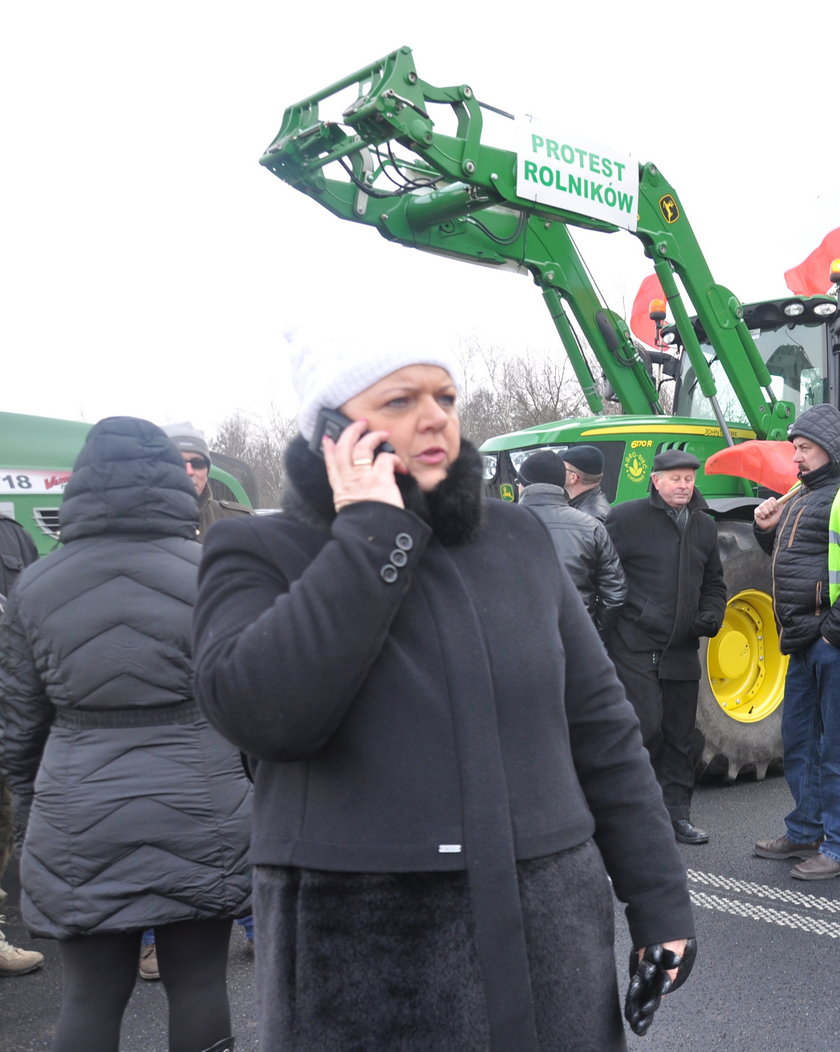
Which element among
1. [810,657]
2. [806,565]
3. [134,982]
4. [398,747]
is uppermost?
[806,565]

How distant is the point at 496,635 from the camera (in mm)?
1516

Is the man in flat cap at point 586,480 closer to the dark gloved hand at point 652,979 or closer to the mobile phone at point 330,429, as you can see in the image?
the dark gloved hand at point 652,979

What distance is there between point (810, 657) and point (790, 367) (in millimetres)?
3086

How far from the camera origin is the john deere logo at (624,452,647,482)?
6.60m

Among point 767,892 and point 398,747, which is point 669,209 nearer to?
point 767,892

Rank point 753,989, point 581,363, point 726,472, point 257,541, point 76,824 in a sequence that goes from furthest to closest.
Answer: point 581,363
point 726,472
point 753,989
point 76,824
point 257,541

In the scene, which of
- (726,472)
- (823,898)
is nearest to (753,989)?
(823,898)

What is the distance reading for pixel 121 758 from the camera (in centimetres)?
239

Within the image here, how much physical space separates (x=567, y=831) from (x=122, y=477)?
1.44m

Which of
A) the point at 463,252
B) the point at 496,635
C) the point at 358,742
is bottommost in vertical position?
the point at 358,742

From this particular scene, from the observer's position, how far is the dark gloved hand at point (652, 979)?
5.38ft

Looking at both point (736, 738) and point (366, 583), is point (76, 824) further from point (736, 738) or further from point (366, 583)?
point (736, 738)

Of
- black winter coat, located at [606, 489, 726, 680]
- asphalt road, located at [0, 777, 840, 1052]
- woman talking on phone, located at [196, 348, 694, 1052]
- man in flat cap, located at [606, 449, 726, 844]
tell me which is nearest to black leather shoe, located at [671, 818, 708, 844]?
man in flat cap, located at [606, 449, 726, 844]

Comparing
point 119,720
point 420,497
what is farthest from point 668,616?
point 420,497
